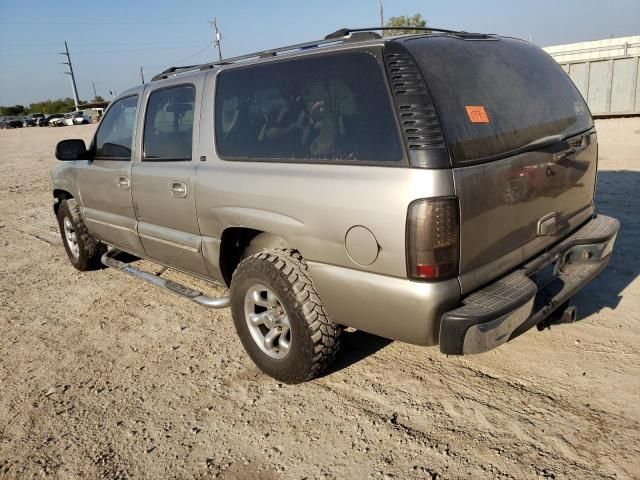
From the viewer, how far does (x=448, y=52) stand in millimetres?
2576

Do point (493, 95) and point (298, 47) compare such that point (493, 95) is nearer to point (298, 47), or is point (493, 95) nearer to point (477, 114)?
point (477, 114)

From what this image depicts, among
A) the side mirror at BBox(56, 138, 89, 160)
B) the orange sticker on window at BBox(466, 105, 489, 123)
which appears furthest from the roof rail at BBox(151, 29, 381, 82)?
the side mirror at BBox(56, 138, 89, 160)

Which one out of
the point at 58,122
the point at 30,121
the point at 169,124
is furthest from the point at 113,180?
the point at 30,121

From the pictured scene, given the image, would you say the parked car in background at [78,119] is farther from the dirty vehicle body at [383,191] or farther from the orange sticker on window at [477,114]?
the orange sticker on window at [477,114]

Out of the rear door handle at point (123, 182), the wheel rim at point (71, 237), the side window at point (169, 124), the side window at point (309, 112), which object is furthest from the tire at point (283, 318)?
the wheel rim at point (71, 237)

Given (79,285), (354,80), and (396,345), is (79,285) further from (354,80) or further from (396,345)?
(354,80)

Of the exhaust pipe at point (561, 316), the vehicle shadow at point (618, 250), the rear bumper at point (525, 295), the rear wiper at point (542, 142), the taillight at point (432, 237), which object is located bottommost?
the vehicle shadow at point (618, 250)

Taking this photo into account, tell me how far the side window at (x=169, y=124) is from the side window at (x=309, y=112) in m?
0.37

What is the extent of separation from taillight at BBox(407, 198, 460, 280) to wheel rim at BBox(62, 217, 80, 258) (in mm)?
4413

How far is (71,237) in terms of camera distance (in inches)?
221

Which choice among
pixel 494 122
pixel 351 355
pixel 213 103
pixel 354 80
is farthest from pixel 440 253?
pixel 213 103

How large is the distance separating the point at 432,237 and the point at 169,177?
7.11ft

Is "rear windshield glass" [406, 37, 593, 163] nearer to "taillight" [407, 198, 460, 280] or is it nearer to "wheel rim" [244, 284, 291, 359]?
"taillight" [407, 198, 460, 280]

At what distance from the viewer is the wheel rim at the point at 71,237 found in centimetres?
547
